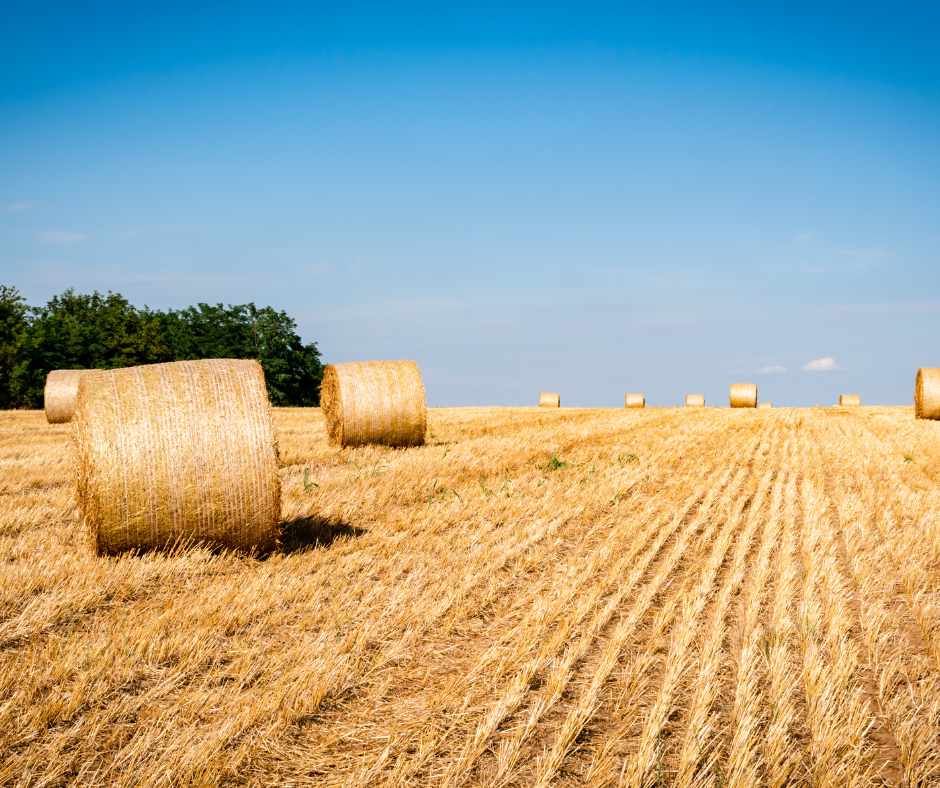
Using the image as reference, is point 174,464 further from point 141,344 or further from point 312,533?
point 141,344

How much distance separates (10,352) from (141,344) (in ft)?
35.0

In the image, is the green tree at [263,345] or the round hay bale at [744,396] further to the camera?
the green tree at [263,345]

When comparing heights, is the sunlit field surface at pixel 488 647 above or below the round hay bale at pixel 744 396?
below

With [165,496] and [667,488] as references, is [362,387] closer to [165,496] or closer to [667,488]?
[667,488]

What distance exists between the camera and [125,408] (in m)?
5.75

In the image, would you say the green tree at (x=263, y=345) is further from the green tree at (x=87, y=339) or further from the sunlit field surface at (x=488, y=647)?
the sunlit field surface at (x=488, y=647)

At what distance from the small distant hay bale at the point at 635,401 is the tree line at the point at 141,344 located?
21334 mm

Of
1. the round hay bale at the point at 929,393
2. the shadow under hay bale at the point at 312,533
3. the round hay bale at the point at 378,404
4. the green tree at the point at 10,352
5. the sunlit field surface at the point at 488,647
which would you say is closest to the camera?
the sunlit field surface at the point at 488,647

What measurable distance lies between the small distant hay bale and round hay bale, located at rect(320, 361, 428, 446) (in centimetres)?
2063

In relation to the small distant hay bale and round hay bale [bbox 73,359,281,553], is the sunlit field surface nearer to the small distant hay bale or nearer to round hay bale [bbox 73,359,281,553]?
round hay bale [bbox 73,359,281,553]

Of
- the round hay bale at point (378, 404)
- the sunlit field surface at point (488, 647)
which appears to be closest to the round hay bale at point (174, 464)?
the sunlit field surface at point (488, 647)

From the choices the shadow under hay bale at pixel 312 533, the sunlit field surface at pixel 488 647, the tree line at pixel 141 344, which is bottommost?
the sunlit field surface at pixel 488 647

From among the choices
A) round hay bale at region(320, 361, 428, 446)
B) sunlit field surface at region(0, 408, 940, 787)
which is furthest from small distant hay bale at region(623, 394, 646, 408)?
sunlit field surface at region(0, 408, 940, 787)

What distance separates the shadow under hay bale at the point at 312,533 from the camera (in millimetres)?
6102
